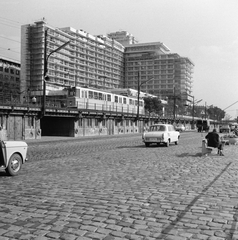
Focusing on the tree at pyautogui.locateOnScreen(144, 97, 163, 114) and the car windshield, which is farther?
the tree at pyautogui.locateOnScreen(144, 97, 163, 114)

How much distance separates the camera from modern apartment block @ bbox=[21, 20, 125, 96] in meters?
102

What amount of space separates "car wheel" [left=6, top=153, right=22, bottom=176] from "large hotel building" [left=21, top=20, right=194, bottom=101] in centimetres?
6713

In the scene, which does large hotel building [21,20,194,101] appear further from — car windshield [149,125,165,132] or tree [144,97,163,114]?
car windshield [149,125,165,132]

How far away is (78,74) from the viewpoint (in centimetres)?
11831

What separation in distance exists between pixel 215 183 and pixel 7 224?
16.9 feet

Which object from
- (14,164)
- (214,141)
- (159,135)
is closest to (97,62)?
(159,135)

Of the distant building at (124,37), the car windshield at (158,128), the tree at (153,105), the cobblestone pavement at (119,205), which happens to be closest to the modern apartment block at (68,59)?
the tree at (153,105)

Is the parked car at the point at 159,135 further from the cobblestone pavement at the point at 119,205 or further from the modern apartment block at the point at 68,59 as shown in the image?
the modern apartment block at the point at 68,59

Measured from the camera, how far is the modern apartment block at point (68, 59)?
102 metres

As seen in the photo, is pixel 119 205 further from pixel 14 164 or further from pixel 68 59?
pixel 68 59

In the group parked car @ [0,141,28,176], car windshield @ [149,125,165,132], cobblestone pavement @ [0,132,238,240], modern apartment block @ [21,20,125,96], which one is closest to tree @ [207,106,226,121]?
modern apartment block @ [21,20,125,96]

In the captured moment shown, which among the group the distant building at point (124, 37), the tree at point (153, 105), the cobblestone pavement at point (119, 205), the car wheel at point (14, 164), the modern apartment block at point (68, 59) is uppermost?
the distant building at point (124, 37)

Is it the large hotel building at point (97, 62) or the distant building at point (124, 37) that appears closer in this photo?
the large hotel building at point (97, 62)

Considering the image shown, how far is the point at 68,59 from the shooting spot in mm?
112312
